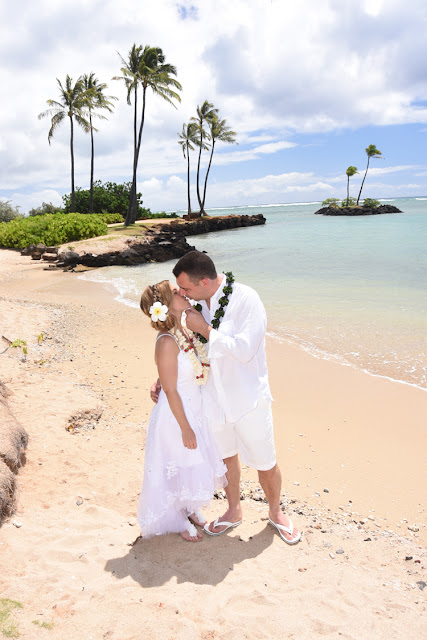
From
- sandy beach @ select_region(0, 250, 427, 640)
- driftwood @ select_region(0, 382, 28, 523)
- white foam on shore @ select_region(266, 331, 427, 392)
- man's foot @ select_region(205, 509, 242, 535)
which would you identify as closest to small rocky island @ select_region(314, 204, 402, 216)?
white foam on shore @ select_region(266, 331, 427, 392)

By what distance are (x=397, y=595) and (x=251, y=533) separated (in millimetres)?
1196

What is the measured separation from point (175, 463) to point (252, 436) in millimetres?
614

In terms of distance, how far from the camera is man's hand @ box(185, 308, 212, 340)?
10.1 feet

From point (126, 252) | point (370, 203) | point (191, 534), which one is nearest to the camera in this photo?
point (191, 534)

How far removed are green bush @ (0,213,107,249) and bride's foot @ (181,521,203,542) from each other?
26755mm

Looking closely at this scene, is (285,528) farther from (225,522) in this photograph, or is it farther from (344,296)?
(344,296)

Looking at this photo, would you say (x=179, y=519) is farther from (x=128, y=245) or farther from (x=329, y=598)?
(x=128, y=245)

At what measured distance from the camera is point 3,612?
2.50 m

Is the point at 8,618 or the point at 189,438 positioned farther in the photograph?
the point at 189,438

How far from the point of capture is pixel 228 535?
145 inches

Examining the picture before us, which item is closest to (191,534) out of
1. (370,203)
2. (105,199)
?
(105,199)

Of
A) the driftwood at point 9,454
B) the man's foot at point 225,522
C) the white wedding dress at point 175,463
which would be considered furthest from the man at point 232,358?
the driftwood at point 9,454

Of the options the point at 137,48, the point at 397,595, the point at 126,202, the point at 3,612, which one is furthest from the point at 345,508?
the point at 126,202

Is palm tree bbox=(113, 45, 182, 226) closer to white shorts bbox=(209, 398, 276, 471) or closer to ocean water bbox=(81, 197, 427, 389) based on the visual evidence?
ocean water bbox=(81, 197, 427, 389)
